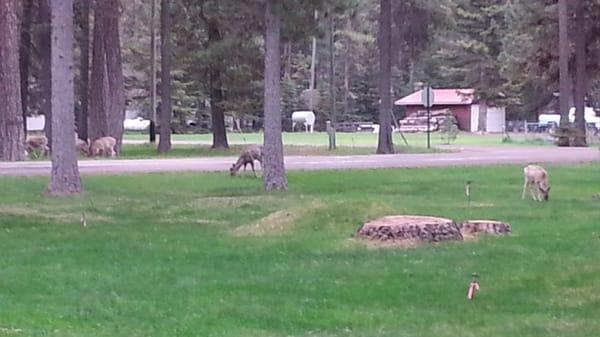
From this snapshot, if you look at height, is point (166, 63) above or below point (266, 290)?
above

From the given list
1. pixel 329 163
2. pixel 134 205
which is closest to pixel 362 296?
pixel 134 205

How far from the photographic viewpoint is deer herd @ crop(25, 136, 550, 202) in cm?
2055

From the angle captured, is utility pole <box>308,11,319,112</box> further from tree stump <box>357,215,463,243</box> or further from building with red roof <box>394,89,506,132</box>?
tree stump <box>357,215,463,243</box>

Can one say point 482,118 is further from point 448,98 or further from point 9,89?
point 9,89

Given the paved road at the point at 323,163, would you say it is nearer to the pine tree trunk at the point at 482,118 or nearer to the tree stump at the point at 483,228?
the tree stump at the point at 483,228

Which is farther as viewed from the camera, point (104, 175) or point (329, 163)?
point (329, 163)

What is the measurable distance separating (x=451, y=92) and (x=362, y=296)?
79479 millimetres

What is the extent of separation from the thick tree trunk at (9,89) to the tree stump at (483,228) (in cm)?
2023

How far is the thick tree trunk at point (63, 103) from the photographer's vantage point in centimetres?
2144

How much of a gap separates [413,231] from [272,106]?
893cm

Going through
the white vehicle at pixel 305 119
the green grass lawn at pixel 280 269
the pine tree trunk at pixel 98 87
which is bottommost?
the green grass lawn at pixel 280 269

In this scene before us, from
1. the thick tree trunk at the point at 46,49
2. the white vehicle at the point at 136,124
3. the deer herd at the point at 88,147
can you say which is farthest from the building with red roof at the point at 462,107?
the deer herd at the point at 88,147

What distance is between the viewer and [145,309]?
386 inches

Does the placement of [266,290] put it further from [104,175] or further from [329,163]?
[329,163]
